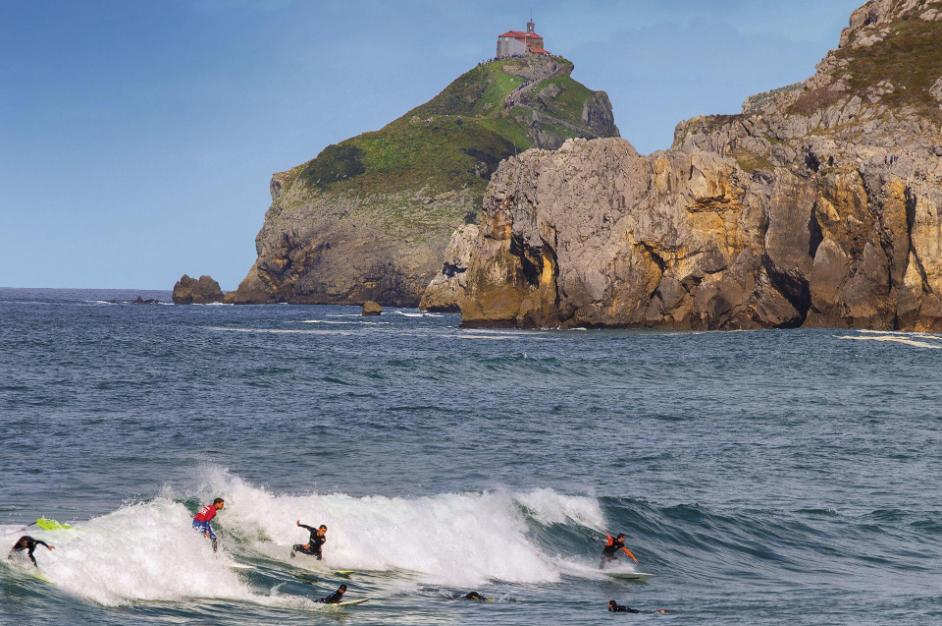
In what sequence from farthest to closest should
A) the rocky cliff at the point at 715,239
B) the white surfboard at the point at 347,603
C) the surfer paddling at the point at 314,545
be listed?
the rocky cliff at the point at 715,239 < the surfer paddling at the point at 314,545 < the white surfboard at the point at 347,603

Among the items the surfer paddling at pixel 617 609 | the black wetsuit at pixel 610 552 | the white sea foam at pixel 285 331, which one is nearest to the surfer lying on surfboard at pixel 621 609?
the surfer paddling at pixel 617 609

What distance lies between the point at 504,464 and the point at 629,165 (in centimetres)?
8805

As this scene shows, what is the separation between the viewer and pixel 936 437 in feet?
151

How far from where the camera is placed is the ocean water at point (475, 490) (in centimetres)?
2388

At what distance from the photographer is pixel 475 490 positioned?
116 feet

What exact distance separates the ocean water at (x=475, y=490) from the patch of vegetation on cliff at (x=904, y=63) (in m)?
94.2

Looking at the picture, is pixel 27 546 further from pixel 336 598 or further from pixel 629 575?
pixel 629 575

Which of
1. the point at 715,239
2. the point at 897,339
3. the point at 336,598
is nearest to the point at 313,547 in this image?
the point at 336,598

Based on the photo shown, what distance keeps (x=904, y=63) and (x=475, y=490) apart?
152 m

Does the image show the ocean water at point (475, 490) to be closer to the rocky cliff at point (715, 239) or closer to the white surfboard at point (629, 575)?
the white surfboard at point (629, 575)

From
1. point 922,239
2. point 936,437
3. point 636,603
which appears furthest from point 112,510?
point 922,239

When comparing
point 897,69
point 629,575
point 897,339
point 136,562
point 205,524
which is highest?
point 897,69

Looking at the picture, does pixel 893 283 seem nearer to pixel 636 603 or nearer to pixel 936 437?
pixel 936 437

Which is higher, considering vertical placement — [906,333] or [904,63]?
[904,63]
